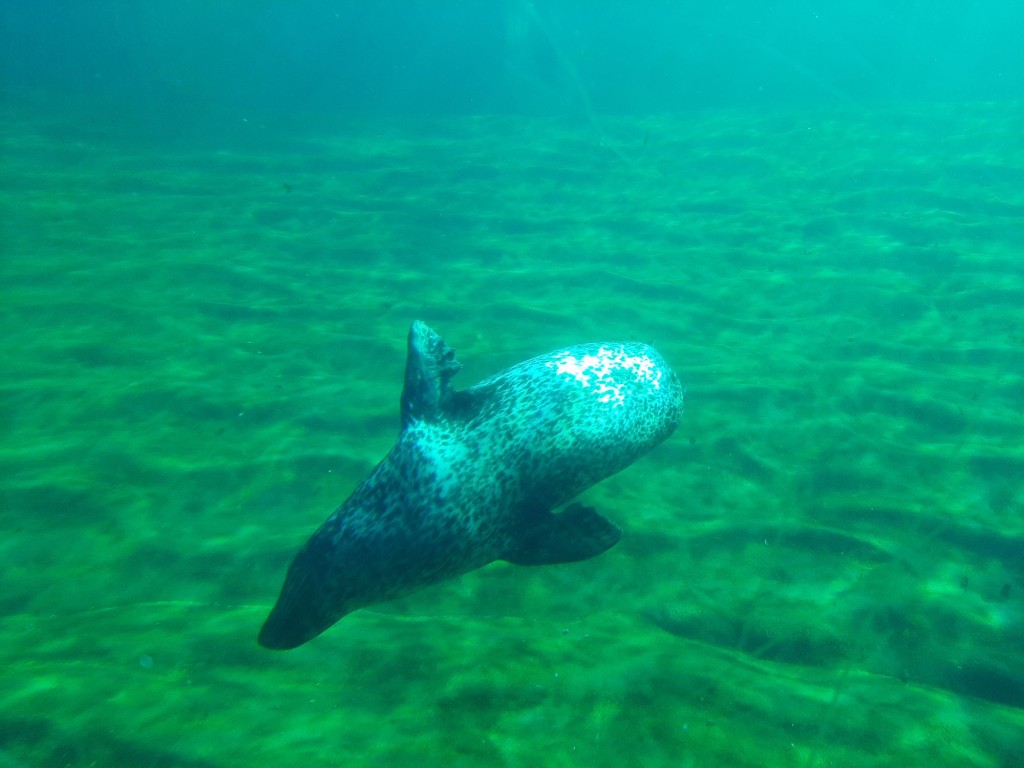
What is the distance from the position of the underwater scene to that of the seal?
0.13ft

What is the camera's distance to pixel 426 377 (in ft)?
15.0

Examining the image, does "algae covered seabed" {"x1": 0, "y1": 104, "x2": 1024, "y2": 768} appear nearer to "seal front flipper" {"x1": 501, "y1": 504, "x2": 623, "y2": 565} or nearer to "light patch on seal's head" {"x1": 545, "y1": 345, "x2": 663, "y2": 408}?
"seal front flipper" {"x1": 501, "y1": 504, "x2": 623, "y2": 565}

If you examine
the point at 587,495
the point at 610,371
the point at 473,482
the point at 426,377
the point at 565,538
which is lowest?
the point at 565,538

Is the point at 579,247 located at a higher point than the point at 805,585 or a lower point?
higher

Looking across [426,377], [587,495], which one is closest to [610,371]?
[587,495]

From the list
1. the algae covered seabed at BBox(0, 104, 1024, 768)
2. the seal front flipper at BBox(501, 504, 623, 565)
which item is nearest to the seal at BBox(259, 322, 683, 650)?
the seal front flipper at BBox(501, 504, 623, 565)

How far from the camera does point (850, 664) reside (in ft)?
12.1

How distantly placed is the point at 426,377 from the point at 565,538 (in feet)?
4.99

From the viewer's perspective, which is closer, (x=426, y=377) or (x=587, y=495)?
(x=426, y=377)

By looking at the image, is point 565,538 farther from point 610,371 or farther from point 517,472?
point 610,371

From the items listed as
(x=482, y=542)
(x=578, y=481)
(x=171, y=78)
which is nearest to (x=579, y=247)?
(x=578, y=481)

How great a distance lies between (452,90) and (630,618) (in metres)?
39.4

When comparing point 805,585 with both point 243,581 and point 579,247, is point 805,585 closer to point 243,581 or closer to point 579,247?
point 243,581

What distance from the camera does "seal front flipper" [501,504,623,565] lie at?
164 inches
